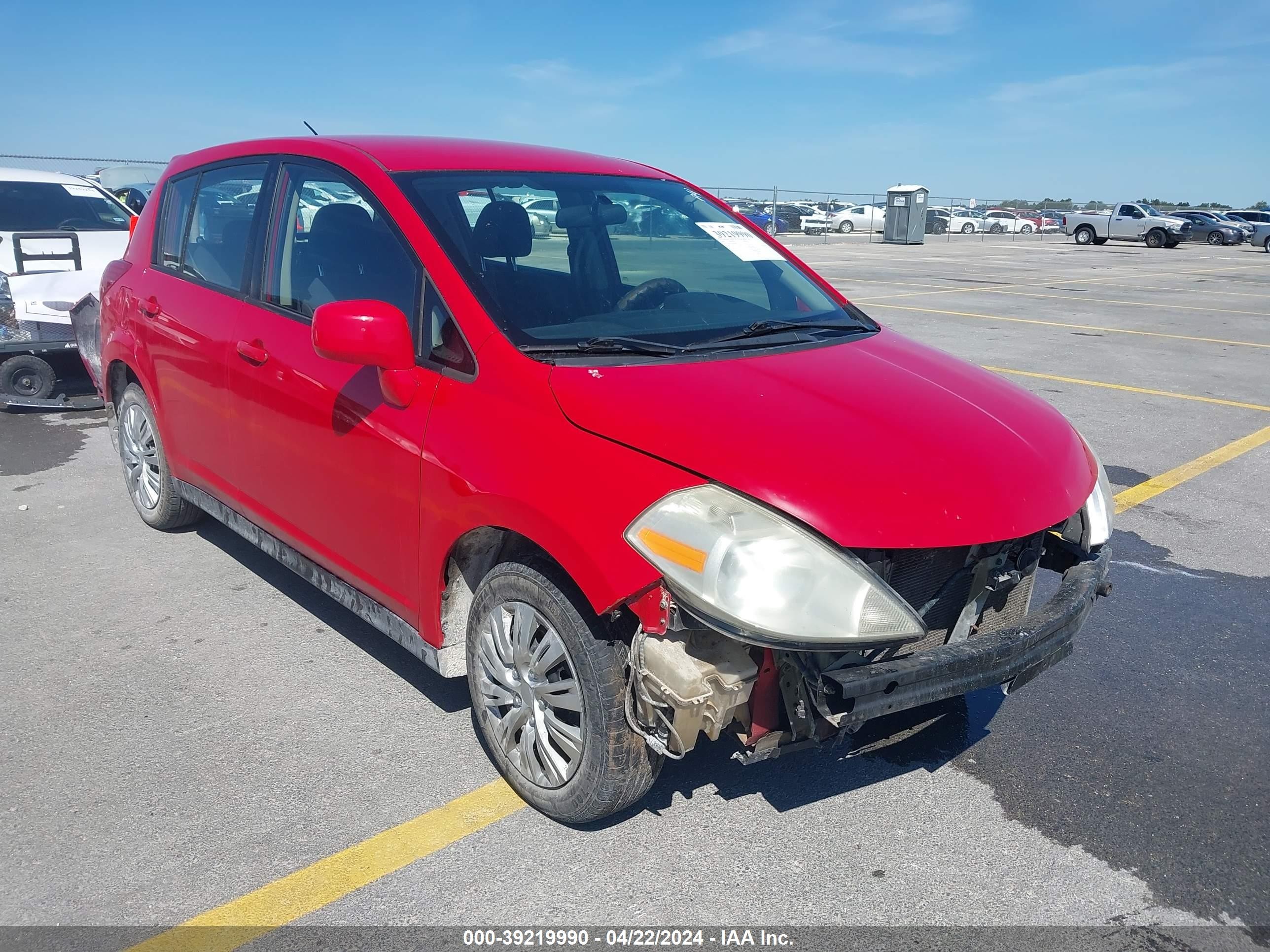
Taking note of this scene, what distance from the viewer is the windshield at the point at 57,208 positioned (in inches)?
348

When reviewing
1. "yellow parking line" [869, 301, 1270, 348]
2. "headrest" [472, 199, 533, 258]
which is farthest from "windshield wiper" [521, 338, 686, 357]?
"yellow parking line" [869, 301, 1270, 348]

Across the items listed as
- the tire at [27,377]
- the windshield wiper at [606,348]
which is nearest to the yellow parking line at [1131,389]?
the windshield wiper at [606,348]

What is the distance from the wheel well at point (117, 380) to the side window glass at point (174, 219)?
62 cm

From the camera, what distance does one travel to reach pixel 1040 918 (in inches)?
102

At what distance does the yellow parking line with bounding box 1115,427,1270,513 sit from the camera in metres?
6.04

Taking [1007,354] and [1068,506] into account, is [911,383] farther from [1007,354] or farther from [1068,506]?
[1007,354]

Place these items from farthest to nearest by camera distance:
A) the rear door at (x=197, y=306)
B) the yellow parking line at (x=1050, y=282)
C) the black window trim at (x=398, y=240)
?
the yellow parking line at (x=1050, y=282), the rear door at (x=197, y=306), the black window trim at (x=398, y=240)

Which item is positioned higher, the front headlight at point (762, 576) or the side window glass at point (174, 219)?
the side window glass at point (174, 219)

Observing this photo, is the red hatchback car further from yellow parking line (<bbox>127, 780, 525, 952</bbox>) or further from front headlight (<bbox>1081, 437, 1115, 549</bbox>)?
yellow parking line (<bbox>127, 780, 525, 952</bbox>)

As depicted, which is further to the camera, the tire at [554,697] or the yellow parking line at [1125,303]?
the yellow parking line at [1125,303]

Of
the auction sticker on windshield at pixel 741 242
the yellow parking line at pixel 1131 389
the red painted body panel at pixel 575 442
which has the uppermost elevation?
the auction sticker on windshield at pixel 741 242

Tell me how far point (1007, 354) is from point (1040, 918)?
956 centimetres

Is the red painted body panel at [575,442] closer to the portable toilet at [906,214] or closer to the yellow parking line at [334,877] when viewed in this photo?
the yellow parking line at [334,877]

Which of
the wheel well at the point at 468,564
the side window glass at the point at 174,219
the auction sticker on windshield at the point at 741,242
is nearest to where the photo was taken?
the wheel well at the point at 468,564
